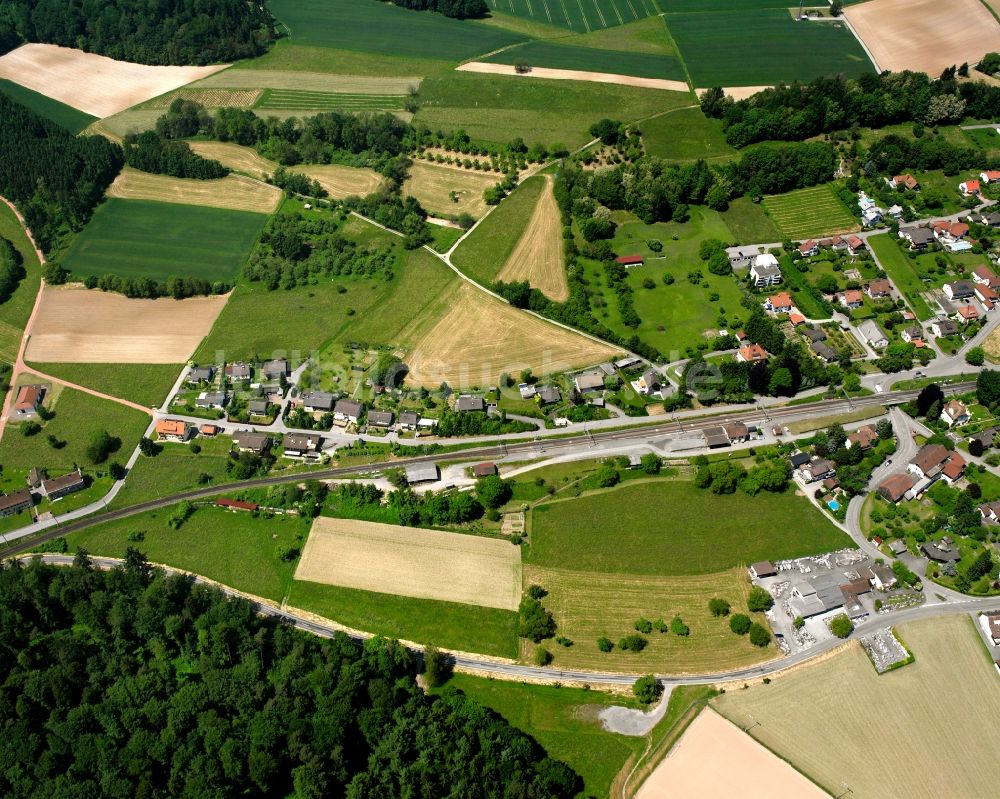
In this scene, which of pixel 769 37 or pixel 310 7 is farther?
pixel 310 7

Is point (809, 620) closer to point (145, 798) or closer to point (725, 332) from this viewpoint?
point (725, 332)

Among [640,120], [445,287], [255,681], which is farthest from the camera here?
[640,120]

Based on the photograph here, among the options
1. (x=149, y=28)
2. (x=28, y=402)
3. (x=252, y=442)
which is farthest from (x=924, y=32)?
(x=28, y=402)

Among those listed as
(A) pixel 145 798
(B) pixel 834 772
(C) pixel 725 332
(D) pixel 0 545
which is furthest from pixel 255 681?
(C) pixel 725 332

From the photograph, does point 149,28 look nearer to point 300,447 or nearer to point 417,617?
point 300,447

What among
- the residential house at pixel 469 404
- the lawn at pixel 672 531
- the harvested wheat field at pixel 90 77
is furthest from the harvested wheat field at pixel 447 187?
the harvested wheat field at pixel 90 77

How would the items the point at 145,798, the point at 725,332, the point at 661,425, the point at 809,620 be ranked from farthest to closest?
the point at 725,332 < the point at 661,425 < the point at 809,620 < the point at 145,798

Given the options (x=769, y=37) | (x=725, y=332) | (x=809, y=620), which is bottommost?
(x=809, y=620)
